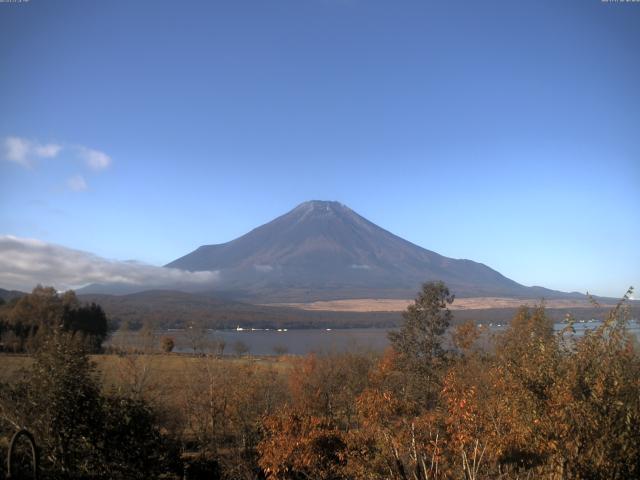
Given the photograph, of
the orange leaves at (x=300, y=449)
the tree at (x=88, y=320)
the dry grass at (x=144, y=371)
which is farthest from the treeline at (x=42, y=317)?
the orange leaves at (x=300, y=449)

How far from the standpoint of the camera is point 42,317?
175ft

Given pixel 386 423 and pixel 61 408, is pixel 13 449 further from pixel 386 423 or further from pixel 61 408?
pixel 386 423

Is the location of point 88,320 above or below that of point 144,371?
above

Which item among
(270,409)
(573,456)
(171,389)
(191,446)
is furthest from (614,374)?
(171,389)

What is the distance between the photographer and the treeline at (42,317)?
163 ft

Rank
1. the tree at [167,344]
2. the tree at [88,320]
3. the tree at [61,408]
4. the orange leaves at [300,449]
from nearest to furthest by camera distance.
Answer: the tree at [61,408] → the orange leaves at [300,449] → the tree at [88,320] → the tree at [167,344]

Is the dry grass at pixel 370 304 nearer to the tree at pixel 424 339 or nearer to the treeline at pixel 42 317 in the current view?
the treeline at pixel 42 317

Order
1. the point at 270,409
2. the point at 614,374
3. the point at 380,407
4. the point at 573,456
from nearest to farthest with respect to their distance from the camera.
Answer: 1. the point at 573,456
2. the point at 614,374
3. the point at 380,407
4. the point at 270,409

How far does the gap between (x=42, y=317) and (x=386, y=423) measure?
5150 centimetres

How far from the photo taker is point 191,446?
23359 mm

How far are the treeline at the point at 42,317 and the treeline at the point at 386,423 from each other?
3372 centimetres

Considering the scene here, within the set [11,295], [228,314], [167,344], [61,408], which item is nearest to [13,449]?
[61,408]

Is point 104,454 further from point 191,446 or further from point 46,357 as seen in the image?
point 191,446

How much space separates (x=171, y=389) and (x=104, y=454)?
608 inches
